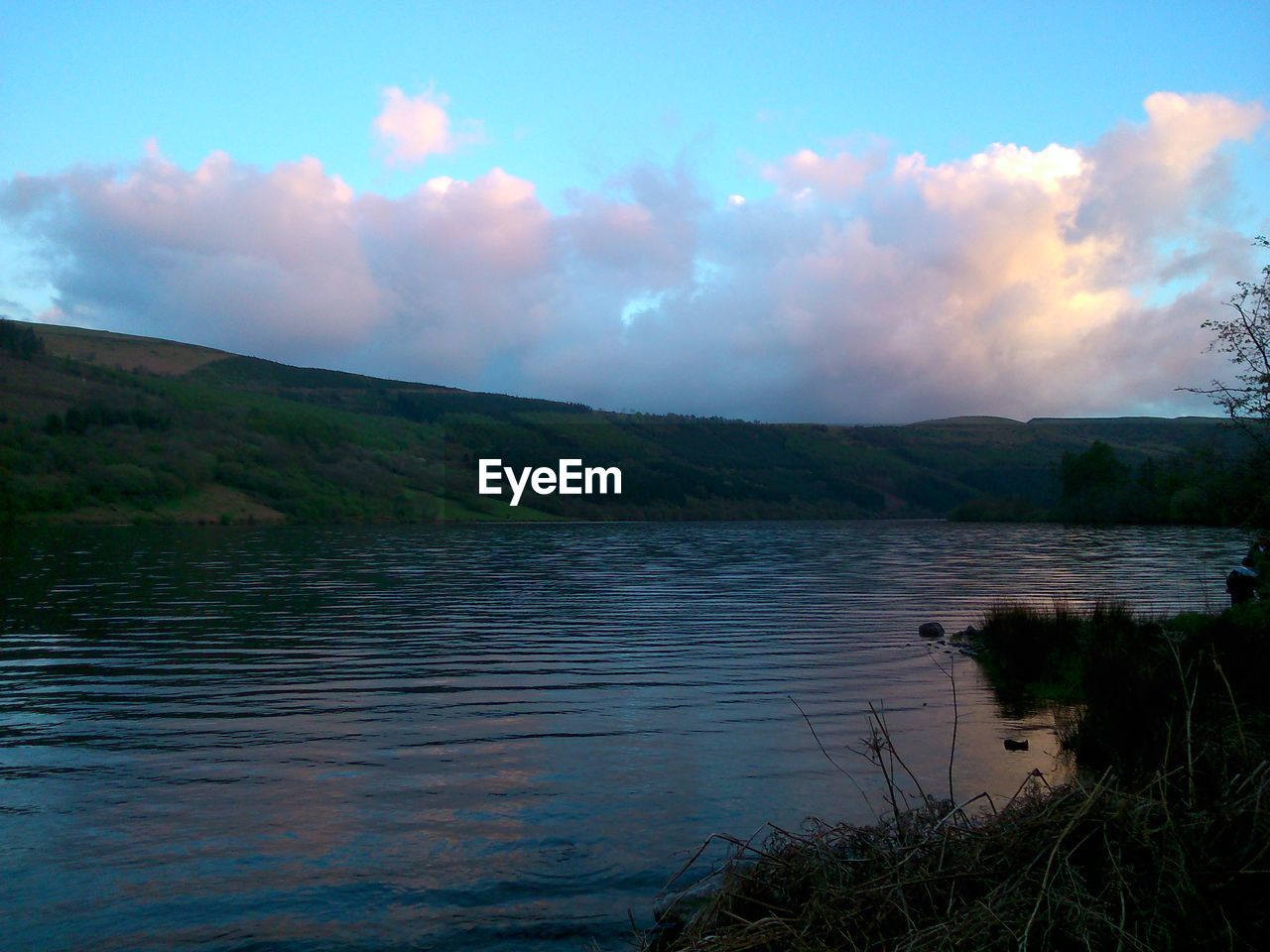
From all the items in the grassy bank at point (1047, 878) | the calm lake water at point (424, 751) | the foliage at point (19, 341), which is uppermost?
the foliage at point (19, 341)

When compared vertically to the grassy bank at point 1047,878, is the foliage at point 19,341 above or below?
above

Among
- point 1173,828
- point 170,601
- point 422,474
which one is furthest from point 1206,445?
point 422,474

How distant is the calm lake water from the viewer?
8859 mm

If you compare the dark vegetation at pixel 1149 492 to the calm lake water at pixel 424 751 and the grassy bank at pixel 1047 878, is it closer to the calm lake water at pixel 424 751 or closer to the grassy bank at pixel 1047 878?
the calm lake water at pixel 424 751

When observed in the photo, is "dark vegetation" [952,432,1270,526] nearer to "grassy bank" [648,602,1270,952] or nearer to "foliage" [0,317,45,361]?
"grassy bank" [648,602,1270,952]

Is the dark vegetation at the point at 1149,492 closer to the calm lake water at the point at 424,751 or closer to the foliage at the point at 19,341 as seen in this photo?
the calm lake water at the point at 424,751

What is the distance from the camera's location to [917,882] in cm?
546

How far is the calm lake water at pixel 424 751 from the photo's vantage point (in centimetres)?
886

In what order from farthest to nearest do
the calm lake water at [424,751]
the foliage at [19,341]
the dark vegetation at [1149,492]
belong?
the foliage at [19,341]
the dark vegetation at [1149,492]
the calm lake water at [424,751]

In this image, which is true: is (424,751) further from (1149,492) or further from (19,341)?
(19,341)

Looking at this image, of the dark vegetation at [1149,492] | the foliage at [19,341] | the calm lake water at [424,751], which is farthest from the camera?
the foliage at [19,341]

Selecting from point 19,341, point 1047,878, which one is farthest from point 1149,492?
point 19,341

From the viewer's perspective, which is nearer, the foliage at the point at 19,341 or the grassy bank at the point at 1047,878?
the grassy bank at the point at 1047,878

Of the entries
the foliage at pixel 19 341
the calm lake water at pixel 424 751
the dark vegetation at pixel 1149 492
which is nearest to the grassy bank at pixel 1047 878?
the calm lake water at pixel 424 751
